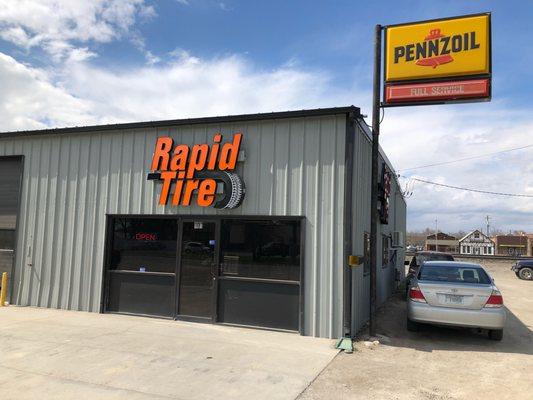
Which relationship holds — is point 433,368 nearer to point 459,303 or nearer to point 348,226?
point 459,303

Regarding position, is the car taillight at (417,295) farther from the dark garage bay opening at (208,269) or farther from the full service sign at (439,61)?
the full service sign at (439,61)

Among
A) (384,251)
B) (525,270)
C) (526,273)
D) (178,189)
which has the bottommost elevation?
(526,273)

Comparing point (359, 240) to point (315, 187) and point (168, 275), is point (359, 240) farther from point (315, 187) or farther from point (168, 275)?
point (168, 275)

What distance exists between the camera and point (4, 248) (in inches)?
479

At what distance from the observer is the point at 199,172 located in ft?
A: 33.1

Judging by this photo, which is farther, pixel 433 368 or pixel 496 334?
pixel 496 334

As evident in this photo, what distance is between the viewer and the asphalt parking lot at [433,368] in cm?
600

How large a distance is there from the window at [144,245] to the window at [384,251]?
6.76 m

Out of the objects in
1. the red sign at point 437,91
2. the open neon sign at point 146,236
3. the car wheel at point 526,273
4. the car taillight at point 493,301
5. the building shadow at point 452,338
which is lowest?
the building shadow at point 452,338

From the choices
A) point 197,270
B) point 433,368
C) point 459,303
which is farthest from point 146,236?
point 459,303

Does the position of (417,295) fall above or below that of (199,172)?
below

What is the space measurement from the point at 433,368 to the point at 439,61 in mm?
5793

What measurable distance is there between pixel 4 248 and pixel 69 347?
5.87 meters

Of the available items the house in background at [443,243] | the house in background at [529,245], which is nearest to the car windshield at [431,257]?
the house in background at [529,245]
